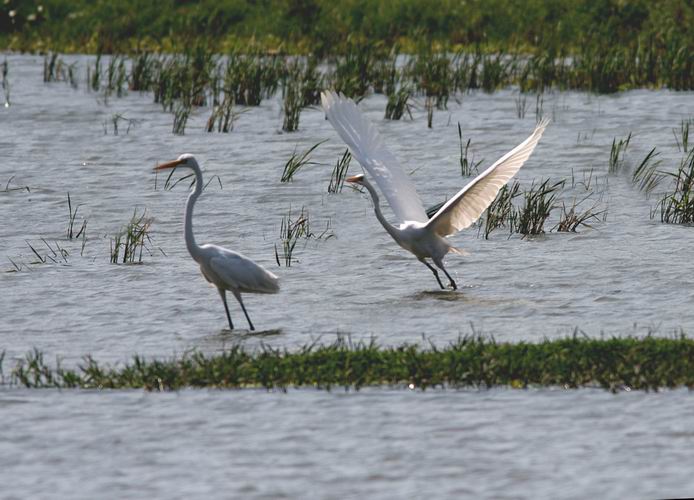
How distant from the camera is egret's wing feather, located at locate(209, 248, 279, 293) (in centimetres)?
962

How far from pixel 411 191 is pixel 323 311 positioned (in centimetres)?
189

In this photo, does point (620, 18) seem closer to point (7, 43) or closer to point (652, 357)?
point (7, 43)

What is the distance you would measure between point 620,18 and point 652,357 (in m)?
18.4

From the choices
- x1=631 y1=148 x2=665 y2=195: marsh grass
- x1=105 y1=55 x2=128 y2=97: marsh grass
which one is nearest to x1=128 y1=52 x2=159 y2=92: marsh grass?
x1=105 y1=55 x2=128 y2=97: marsh grass

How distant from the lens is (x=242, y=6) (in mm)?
28797

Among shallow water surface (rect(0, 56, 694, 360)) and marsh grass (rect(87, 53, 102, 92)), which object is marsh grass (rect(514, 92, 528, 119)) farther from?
marsh grass (rect(87, 53, 102, 92))

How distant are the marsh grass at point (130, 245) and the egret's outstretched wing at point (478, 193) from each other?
9.07 ft

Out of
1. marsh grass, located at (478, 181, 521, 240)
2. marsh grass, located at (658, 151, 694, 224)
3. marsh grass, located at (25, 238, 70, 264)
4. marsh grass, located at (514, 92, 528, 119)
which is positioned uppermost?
marsh grass, located at (514, 92, 528, 119)

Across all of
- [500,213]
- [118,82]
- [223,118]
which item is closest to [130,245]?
[500,213]

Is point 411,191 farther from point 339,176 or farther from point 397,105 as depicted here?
point 397,105

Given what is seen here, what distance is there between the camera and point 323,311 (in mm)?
10461

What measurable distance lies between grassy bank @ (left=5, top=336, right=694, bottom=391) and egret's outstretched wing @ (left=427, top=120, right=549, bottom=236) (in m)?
2.32

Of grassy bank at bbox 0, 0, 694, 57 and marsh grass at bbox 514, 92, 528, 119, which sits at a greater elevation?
grassy bank at bbox 0, 0, 694, 57

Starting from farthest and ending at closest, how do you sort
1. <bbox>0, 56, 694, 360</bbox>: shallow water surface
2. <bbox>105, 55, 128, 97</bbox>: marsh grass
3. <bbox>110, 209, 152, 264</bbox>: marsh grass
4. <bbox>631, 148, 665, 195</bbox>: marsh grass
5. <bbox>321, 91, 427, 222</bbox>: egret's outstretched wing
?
<bbox>105, 55, 128, 97</bbox>: marsh grass, <bbox>631, 148, 665, 195</bbox>: marsh grass, <bbox>110, 209, 152, 264</bbox>: marsh grass, <bbox>321, 91, 427, 222</bbox>: egret's outstretched wing, <bbox>0, 56, 694, 360</bbox>: shallow water surface
